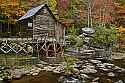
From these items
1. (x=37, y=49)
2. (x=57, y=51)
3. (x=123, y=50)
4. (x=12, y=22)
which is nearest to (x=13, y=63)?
(x=37, y=49)

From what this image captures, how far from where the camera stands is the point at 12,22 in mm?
35844

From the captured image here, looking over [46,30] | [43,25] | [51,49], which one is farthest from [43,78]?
[43,25]

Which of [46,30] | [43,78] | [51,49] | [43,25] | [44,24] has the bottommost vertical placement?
[43,78]

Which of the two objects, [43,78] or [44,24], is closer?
[43,78]

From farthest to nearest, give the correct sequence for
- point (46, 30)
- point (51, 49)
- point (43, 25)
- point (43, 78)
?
1. point (51, 49)
2. point (46, 30)
3. point (43, 25)
4. point (43, 78)

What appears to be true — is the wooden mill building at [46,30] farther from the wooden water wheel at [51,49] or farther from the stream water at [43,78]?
the stream water at [43,78]

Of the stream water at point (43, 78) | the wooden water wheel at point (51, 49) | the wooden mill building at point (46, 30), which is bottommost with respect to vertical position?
the stream water at point (43, 78)

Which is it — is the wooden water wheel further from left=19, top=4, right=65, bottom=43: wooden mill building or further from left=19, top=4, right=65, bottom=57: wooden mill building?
left=19, top=4, right=65, bottom=43: wooden mill building

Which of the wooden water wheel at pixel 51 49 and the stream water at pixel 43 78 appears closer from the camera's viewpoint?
the stream water at pixel 43 78

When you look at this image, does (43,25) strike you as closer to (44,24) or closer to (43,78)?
(44,24)

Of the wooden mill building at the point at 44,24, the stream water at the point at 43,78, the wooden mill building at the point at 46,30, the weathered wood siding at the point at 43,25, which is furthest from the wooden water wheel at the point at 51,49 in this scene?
the stream water at the point at 43,78

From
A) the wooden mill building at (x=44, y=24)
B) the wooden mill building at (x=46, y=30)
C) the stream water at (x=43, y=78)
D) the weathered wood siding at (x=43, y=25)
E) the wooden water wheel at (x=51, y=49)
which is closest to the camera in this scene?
the stream water at (x=43, y=78)

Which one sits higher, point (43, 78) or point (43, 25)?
point (43, 25)

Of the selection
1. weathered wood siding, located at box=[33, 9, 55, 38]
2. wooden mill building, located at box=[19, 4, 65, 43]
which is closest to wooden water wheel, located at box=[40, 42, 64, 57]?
wooden mill building, located at box=[19, 4, 65, 43]
